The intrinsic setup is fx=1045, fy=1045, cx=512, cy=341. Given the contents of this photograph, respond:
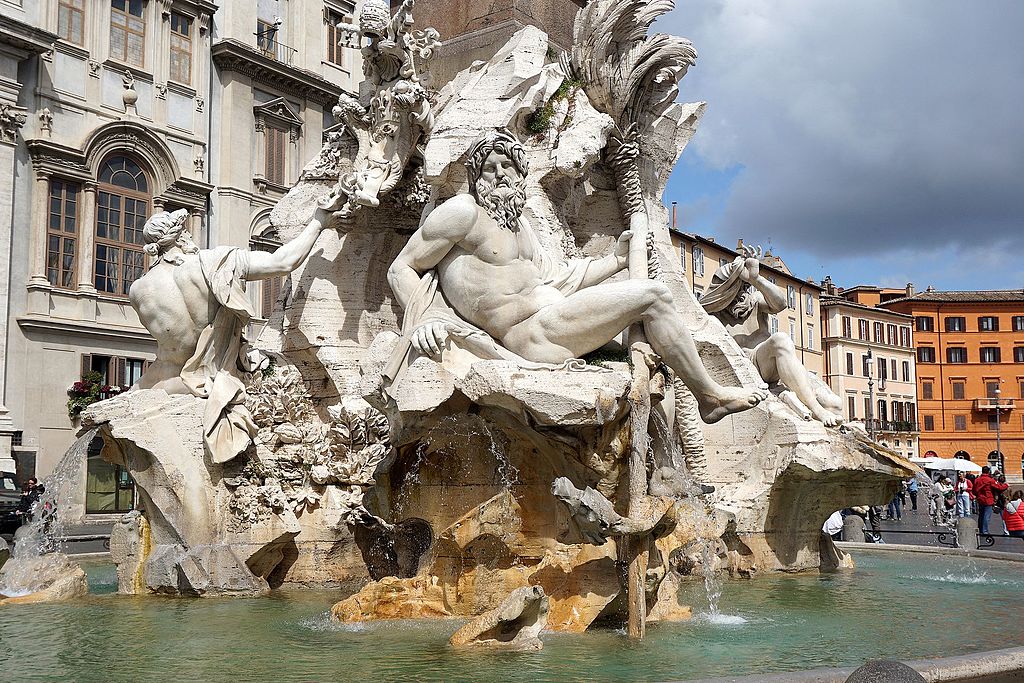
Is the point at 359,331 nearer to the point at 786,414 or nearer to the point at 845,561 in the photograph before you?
the point at 786,414

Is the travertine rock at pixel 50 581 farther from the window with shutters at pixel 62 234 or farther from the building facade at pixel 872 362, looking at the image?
the building facade at pixel 872 362

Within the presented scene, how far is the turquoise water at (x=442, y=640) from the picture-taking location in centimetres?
511

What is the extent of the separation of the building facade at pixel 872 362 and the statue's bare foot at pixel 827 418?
46.6 meters

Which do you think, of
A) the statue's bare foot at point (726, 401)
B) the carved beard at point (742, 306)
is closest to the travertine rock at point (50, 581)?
the statue's bare foot at point (726, 401)

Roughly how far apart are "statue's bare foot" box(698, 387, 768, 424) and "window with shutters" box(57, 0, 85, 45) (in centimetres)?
2408

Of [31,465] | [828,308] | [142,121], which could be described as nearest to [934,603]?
[31,465]

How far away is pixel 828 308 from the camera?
182 feet

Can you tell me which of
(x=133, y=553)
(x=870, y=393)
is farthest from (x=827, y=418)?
(x=870, y=393)

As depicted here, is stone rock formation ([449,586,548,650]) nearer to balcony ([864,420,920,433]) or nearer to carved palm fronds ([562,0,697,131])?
carved palm fronds ([562,0,697,131])

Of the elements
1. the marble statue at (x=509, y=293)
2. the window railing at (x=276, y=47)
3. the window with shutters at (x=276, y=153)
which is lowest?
the marble statue at (x=509, y=293)

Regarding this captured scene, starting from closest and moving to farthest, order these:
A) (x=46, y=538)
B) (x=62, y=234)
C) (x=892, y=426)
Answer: (x=46, y=538)
(x=62, y=234)
(x=892, y=426)

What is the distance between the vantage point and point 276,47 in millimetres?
31266

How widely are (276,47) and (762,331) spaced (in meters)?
24.6

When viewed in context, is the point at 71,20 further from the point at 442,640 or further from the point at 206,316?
the point at 442,640
